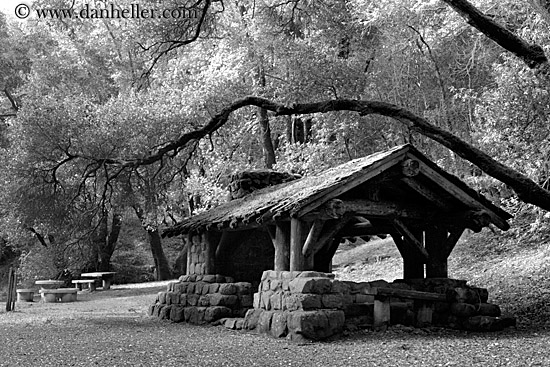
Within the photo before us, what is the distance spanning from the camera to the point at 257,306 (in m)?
10.9

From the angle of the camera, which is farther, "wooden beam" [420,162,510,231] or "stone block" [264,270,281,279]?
"wooden beam" [420,162,510,231]

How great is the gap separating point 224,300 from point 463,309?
445 centimetres

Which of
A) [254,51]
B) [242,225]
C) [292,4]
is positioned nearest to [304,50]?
[254,51]

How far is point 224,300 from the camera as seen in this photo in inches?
494

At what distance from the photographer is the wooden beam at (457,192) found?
36.0ft

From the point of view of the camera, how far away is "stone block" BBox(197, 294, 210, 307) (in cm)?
1288

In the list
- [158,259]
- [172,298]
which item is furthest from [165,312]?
[158,259]

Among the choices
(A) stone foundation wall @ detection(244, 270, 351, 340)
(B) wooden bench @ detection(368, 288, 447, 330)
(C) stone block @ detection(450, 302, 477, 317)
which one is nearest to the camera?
(A) stone foundation wall @ detection(244, 270, 351, 340)

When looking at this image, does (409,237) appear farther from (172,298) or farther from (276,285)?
(172,298)

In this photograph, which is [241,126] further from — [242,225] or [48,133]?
[242,225]

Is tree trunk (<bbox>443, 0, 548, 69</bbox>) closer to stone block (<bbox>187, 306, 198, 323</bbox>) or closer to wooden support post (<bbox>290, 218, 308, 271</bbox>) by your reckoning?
wooden support post (<bbox>290, 218, 308, 271</bbox>)

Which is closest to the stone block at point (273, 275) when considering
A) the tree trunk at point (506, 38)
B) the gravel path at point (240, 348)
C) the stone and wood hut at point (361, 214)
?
the stone and wood hut at point (361, 214)

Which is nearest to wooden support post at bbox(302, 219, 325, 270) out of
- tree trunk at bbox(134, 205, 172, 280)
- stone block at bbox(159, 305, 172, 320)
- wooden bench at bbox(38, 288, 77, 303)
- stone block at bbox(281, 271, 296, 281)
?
stone block at bbox(281, 271, 296, 281)

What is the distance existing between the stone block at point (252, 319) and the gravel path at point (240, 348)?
0.27 meters
